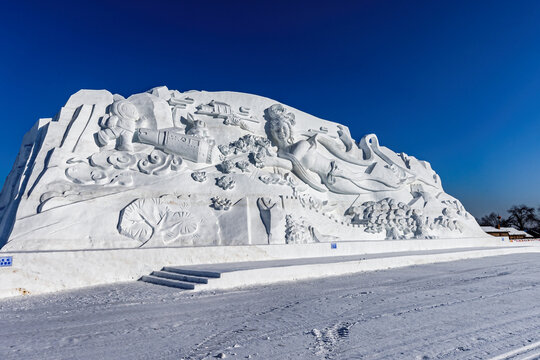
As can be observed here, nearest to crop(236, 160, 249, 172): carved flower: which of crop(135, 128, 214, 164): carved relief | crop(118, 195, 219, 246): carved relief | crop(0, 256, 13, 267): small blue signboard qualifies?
crop(135, 128, 214, 164): carved relief

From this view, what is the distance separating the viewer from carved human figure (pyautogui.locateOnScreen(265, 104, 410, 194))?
9.91 m

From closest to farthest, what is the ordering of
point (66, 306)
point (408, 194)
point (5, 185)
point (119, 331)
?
1. point (119, 331)
2. point (66, 306)
3. point (5, 185)
4. point (408, 194)

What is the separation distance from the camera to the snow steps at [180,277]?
14.7 ft

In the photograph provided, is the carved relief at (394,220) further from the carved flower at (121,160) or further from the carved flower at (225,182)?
the carved flower at (121,160)

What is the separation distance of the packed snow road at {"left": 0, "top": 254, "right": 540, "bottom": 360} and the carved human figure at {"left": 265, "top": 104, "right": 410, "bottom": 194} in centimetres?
550

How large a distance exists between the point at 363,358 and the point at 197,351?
3.40ft

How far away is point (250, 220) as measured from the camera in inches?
307

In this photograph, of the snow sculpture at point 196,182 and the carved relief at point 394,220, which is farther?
the carved relief at point 394,220

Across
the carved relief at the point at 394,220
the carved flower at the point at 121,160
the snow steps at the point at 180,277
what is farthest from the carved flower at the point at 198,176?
the carved relief at the point at 394,220

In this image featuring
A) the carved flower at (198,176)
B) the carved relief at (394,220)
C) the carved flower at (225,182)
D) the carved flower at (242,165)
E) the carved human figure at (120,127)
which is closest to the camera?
the carved human figure at (120,127)

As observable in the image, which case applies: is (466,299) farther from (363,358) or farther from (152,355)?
(152,355)

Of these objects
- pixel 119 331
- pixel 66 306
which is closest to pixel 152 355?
pixel 119 331

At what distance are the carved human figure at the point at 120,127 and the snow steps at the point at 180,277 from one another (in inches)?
146

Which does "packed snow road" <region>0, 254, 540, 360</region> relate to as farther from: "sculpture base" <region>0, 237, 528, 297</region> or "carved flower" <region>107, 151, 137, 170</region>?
"carved flower" <region>107, 151, 137, 170</region>
